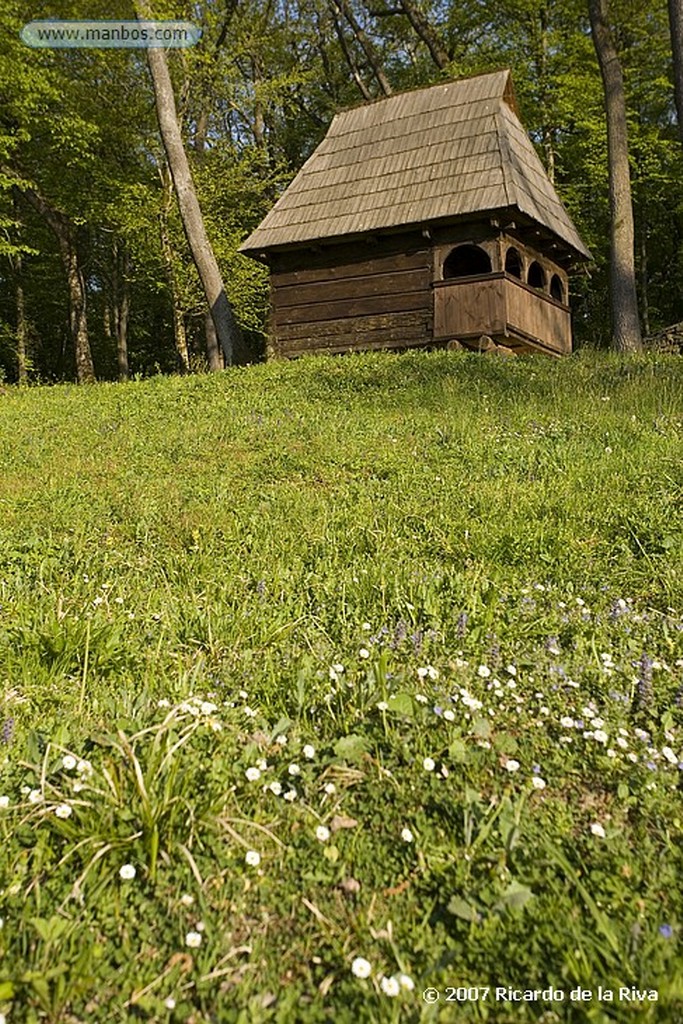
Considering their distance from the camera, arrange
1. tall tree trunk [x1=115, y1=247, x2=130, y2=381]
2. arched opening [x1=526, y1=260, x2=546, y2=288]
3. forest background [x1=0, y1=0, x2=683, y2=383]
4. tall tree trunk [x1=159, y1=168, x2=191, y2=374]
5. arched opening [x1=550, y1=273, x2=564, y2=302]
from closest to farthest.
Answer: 1. arched opening [x1=526, y1=260, x2=546, y2=288]
2. arched opening [x1=550, y1=273, x2=564, y2=302]
3. forest background [x1=0, y1=0, x2=683, y2=383]
4. tall tree trunk [x1=159, y1=168, x2=191, y2=374]
5. tall tree trunk [x1=115, y1=247, x2=130, y2=381]

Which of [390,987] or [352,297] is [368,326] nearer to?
[352,297]

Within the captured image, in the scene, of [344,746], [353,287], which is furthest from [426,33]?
[344,746]

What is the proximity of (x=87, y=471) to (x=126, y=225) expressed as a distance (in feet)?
54.1

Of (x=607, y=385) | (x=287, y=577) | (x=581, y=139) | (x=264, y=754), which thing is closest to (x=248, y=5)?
(x=581, y=139)

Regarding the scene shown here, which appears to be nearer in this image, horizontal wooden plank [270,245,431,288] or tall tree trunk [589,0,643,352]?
tall tree trunk [589,0,643,352]

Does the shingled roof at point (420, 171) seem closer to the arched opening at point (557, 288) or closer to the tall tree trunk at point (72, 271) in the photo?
the arched opening at point (557, 288)

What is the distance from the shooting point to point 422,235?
13.8 metres

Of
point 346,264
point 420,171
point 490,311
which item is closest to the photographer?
point 490,311

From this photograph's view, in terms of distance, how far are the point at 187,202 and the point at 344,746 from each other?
15618 mm

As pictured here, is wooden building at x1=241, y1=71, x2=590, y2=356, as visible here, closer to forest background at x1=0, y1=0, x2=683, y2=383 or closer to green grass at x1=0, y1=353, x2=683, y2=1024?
forest background at x1=0, y1=0, x2=683, y2=383

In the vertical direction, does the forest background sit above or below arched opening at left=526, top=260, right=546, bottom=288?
above

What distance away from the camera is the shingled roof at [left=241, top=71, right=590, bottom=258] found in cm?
1352

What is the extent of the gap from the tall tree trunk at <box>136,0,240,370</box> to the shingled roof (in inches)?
41.2

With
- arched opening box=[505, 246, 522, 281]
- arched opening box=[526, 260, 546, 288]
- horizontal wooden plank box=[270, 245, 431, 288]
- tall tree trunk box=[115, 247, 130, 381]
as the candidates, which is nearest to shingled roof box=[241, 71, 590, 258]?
horizontal wooden plank box=[270, 245, 431, 288]
